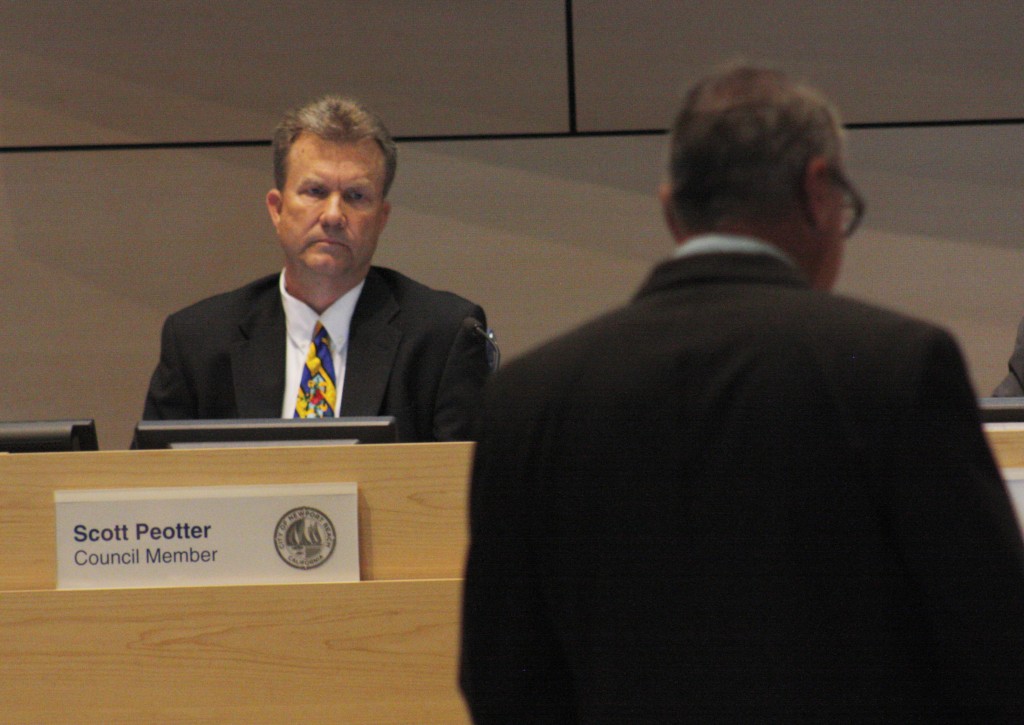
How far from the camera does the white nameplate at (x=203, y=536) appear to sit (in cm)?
187

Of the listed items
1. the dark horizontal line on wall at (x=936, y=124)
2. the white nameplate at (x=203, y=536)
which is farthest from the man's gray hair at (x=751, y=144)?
the dark horizontal line on wall at (x=936, y=124)

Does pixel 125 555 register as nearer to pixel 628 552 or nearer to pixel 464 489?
pixel 464 489

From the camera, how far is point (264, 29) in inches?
142

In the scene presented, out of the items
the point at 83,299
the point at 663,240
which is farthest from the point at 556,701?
the point at 83,299

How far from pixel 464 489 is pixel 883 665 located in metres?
0.95

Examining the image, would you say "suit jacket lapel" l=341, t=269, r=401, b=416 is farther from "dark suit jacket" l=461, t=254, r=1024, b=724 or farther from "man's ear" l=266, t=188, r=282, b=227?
"dark suit jacket" l=461, t=254, r=1024, b=724

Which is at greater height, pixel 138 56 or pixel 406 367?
pixel 138 56

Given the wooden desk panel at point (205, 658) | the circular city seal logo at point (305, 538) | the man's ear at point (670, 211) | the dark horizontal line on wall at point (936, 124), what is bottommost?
the wooden desk panel at point (205, 658)

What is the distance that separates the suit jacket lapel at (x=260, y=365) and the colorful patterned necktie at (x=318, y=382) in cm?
4

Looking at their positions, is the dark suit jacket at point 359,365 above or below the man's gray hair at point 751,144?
below

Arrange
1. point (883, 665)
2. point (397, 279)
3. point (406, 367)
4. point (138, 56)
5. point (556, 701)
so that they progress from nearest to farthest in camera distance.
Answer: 1. point (883, 665)
2. point (556, 701)
3. point (406, 367)
4. point (397, 279)
5. point (138, 56)

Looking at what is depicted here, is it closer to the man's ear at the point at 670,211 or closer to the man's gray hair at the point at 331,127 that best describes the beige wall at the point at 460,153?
the man's gray hair at the point at 331,127

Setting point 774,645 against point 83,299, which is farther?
point 83,299

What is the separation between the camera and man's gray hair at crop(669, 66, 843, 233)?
109 centimetres
